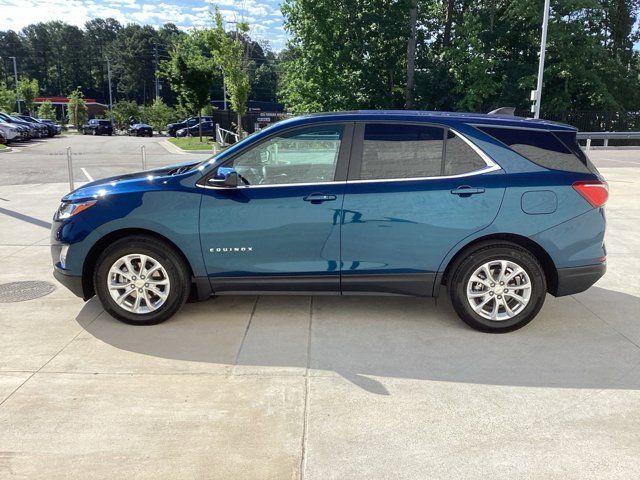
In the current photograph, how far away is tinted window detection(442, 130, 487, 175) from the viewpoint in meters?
4.41

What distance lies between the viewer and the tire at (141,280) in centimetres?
452

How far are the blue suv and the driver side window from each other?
0.5 inches

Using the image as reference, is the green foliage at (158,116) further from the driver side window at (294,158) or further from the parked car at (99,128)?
the driver side window at (294,158)

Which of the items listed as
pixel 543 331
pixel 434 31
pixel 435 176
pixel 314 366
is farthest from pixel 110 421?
pixel 434 31

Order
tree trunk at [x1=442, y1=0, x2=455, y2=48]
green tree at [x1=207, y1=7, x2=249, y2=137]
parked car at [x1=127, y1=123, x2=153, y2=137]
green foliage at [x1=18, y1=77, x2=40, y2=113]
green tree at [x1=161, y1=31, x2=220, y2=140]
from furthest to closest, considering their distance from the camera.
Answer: green foliage at [x1=18, y1=77, x2=40, y2=113], parked car at [x1=127, y1=123, x2=153, y2=137], tree trunk at [x1=442, y1=0, x2=455, y2=48], green tree at [x1=161, y1=31, x2=220, y2=140], green tree at [x1=207, y1=7, x2=249, y2=137]

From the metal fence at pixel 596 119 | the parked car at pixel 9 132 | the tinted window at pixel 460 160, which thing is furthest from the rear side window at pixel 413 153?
the metal fence at pixel 596 119

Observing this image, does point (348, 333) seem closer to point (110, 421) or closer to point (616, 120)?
point (110, 421)

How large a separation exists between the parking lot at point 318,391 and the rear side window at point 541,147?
4.62 feet

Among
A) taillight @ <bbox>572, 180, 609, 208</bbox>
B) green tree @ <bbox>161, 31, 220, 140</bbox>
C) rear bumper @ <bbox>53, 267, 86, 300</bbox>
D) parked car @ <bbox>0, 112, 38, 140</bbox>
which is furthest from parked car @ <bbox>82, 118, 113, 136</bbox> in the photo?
taillight @ <bbox>572, 180, 609, 208</bbox>

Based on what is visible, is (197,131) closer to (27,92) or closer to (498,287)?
(27,92)

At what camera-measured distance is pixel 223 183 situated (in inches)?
173

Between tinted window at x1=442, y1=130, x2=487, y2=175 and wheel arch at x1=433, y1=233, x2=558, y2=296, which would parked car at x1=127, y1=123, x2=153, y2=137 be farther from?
wheel arch at x1=433, y1=233, x2=558, y2=296

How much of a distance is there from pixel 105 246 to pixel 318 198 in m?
1.89

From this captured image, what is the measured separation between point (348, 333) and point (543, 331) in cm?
168
